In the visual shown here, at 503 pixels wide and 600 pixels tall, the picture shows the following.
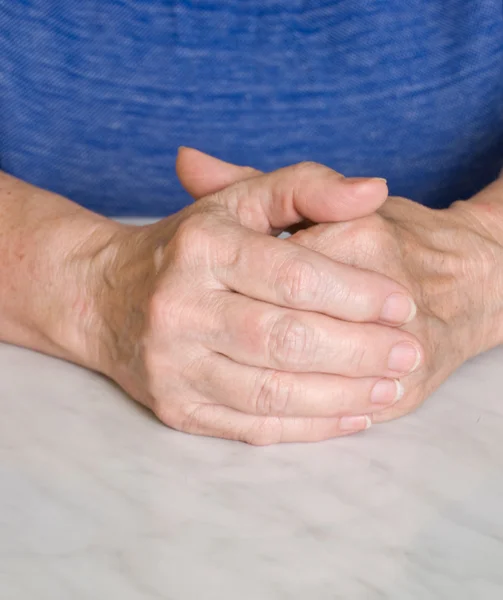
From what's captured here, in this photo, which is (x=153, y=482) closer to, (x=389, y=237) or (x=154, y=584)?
(x=154, y=584)

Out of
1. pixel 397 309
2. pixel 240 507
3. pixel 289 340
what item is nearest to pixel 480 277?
pixel 397 309

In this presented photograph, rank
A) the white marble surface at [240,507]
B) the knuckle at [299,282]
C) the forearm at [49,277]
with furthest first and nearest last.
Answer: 1. the forearm at [49,277]
2. the knuckle at [299,282]
3. the white marble surface at [240,507]

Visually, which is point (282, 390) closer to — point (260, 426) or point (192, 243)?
point (260, 426)

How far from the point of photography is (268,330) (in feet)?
2.47

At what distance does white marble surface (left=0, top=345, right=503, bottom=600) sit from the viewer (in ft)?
2.00

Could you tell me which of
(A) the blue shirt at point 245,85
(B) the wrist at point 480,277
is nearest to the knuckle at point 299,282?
(B) the wrist at point 480,277

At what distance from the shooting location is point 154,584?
1.97 ft

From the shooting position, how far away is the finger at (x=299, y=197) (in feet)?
2.62

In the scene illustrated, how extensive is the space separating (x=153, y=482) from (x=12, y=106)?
732 millimetres

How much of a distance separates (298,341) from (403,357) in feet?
0.38

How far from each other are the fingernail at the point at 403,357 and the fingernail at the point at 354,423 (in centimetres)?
6

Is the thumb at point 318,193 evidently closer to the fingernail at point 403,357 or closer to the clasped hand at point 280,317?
the clasped hand at point 280,317

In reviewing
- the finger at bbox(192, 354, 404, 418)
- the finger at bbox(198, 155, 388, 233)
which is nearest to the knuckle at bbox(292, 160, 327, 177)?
the finger at bbox(198, 155, 388, 233)

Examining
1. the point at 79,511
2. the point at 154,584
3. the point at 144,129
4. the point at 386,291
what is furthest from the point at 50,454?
the point at 144,129
